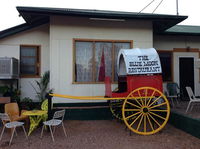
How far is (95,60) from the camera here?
673 cm

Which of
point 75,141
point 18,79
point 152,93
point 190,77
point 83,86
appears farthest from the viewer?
point 190,77

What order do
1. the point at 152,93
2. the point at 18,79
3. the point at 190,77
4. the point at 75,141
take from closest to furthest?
the point at 75,141 → the point at 152,93 → the point at 18,79 → the point at 190,77

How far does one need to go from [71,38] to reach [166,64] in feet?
15.8

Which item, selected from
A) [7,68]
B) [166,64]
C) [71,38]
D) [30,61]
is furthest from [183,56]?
[7,68]

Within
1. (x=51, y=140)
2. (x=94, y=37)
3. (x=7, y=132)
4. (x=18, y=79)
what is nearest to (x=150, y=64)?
(x=94, y=37)

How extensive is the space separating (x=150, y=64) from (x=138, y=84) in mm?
659

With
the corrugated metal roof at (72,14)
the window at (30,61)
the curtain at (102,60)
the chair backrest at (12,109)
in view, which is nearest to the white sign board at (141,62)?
the curtain at (102,60)

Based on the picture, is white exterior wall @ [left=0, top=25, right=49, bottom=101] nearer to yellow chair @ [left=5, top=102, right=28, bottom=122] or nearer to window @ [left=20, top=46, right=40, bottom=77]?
window @ [left=20, top=46, right=40, bottom=77]

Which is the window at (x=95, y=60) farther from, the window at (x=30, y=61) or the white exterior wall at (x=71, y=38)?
the window at (x=30, y=61)

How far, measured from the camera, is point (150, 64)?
5215mm

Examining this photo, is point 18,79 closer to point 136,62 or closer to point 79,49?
point 79,49

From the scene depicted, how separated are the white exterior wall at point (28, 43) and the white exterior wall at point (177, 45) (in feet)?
16.3

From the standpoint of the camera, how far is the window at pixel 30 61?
24.1 ft

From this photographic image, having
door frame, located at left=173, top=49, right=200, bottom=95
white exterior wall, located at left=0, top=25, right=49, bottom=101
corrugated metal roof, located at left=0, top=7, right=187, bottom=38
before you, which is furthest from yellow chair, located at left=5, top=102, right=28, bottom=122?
door frame, located at left=173, top=49, right=200, bottom=95
